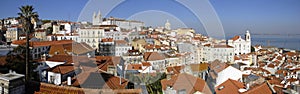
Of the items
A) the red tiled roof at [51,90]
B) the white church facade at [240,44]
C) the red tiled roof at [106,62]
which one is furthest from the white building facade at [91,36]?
the red tiled roof at [51,90]

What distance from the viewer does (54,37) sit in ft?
84.9

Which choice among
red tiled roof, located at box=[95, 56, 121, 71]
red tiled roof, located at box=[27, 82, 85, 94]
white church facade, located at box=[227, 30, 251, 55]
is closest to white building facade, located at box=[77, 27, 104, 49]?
red tiled roof, located at box=[95, 56, 121, 71]

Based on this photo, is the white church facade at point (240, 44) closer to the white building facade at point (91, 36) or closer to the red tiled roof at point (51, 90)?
the white building facade at point (91, 36)

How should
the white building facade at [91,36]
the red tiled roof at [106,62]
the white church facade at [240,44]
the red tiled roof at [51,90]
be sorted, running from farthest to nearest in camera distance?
the white church facade at [240,44] < the white building facade at [91,36] < the red tiled roof at [106,62] < the red tiled roof at [51,90]

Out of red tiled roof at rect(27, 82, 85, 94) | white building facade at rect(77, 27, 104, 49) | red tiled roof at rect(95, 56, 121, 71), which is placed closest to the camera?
red tiled roof at rect(27, 82, 85, 94)

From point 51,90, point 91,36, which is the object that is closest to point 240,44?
point 91,36

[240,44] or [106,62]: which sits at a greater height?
[240,44]

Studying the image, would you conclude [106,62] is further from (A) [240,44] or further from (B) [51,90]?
(A) [240,44]

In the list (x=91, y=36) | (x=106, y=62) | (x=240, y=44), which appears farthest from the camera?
(x=240, y=44)

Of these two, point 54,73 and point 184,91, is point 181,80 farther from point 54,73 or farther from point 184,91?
point 54,73

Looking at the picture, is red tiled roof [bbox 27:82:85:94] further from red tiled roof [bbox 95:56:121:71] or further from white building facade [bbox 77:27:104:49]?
white building facade [bbox 77:27:104:49]

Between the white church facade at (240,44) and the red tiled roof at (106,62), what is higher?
the white church facade at (240,44)

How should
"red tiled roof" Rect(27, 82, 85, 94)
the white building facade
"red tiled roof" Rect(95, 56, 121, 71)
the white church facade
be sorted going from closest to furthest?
"red tiled roof" Rect(27, 82, 85, 94), "red tiled roof" Rect(95, 56, 121, 71), the white building facade, the white church facade

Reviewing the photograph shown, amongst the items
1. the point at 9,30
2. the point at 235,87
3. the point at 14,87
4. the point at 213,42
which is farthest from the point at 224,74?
the point at 9,30
